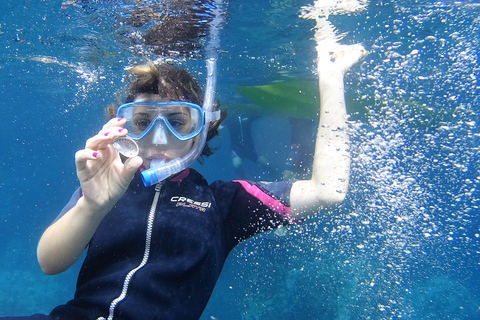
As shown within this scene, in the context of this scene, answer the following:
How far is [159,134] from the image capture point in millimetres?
2412

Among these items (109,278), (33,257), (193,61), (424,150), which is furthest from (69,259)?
(424,150)

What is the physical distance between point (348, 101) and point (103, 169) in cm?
622

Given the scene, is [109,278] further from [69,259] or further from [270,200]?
[270,200]

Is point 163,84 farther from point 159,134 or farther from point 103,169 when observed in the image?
point 103,169

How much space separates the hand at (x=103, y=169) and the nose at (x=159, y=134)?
17.0 inches

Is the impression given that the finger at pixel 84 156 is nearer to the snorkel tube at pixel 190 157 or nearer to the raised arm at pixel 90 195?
the raised arm at pixel 90 195

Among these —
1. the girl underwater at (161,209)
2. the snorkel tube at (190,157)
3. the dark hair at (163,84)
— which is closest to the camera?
the girl underwater at (161,209)

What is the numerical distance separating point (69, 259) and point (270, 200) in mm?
1642

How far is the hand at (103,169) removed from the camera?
179cm

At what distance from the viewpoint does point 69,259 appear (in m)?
2.07

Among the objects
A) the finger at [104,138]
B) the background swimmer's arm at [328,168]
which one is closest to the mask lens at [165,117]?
the finger at [104,138]

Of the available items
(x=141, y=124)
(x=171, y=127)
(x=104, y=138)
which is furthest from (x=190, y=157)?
(x=104, y=138)

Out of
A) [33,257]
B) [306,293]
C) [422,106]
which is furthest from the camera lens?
[33,257]

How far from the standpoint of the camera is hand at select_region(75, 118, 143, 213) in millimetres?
1789
